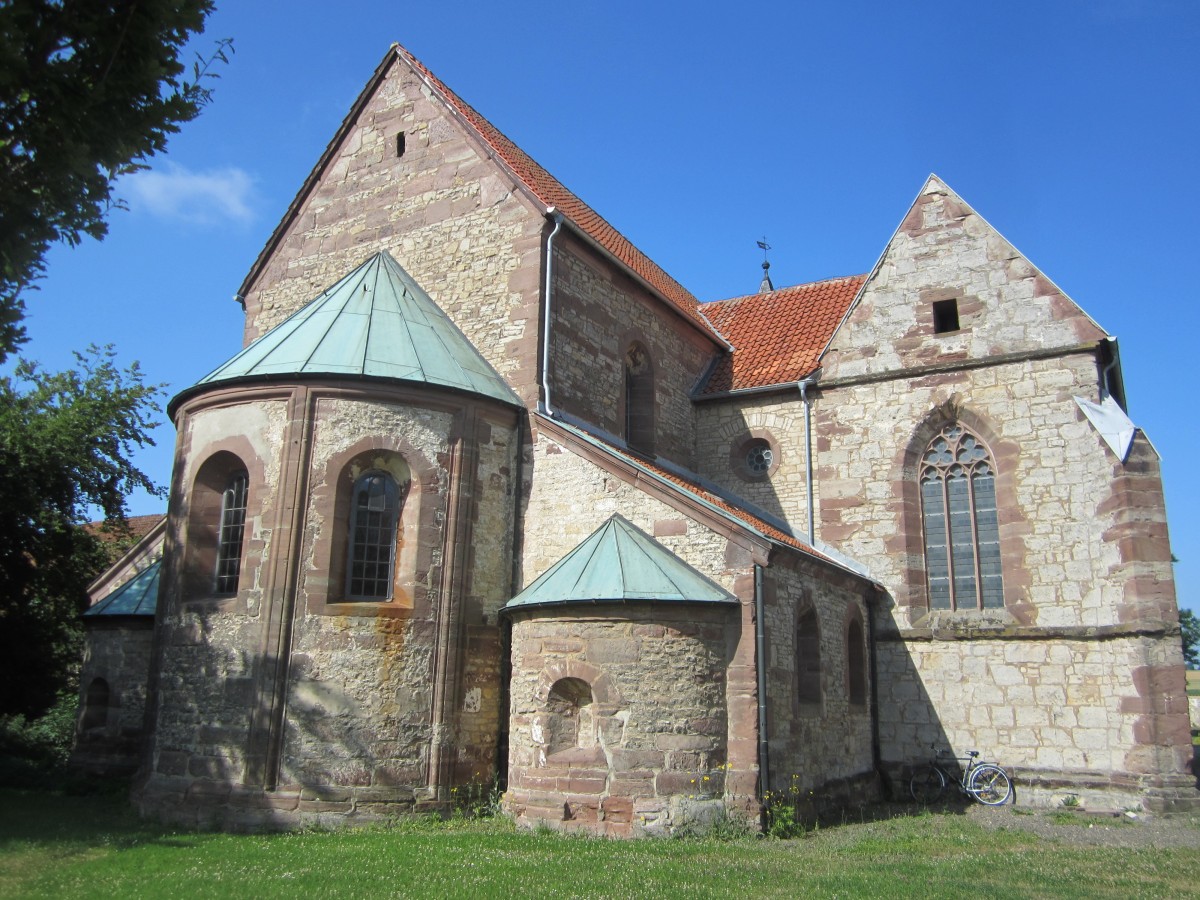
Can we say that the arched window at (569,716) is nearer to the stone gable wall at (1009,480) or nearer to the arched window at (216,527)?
the arched window at (216,527)

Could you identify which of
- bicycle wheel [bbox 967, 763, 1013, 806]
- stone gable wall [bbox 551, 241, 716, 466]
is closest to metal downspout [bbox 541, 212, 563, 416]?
stone gable wall [bbox 551, 241, 716, 466]

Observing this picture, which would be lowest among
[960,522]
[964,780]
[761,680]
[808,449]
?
[964,780]

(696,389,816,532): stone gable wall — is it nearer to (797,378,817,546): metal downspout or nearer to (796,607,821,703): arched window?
Answer: (797,378,817,546): metal downspout

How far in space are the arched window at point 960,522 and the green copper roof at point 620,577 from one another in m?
6.19

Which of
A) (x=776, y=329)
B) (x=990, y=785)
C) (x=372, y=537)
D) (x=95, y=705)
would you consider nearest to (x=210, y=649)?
(x=372, y=537)

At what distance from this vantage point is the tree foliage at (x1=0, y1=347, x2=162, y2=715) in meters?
21.2

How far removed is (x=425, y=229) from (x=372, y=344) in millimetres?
3846

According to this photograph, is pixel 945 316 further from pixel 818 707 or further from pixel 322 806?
pixel 322 806

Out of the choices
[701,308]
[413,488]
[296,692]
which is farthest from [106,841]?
[701,308]

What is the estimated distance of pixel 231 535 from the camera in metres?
13.9

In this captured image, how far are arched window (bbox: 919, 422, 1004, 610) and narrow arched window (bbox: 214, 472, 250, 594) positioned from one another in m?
11.2

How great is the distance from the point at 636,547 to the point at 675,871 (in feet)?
14.7

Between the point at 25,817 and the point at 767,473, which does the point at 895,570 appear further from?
the point at 25,817

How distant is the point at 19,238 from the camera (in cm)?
710
